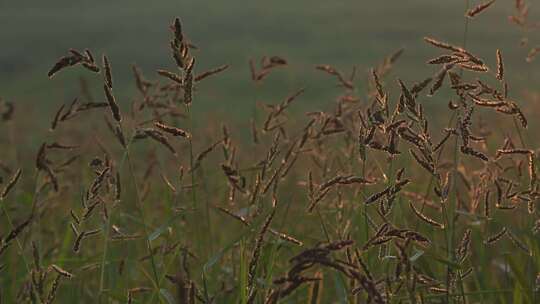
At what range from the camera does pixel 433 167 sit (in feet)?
5.29

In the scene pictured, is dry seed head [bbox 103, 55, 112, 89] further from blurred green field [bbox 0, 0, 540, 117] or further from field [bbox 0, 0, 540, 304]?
blurred green field [bbox 0, 0, 540, 117]

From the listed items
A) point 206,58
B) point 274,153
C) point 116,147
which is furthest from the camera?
point 206,58

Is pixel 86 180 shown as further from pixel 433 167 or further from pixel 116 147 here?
pixel 116 147

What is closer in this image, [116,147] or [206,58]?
[116,147]

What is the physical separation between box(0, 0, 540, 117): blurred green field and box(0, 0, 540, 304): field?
94 mm

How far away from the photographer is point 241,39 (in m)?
20.4

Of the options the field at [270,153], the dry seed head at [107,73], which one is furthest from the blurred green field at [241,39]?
the dry seed head at [107,73]

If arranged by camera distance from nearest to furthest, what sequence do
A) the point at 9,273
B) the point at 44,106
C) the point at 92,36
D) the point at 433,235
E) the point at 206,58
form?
the point at 433,235
the point at 9,273
the point at 44,106
the point at 206,58
the point at 92,36

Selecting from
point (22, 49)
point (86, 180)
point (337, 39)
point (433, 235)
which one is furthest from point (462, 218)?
point (22, 49)

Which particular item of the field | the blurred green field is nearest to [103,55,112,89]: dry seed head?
the field

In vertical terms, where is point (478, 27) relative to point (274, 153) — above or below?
below

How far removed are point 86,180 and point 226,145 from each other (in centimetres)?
225

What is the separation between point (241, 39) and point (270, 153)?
741 inches

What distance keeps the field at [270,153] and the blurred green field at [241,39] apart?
3.7 inches
